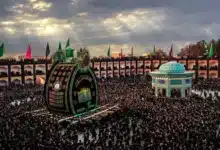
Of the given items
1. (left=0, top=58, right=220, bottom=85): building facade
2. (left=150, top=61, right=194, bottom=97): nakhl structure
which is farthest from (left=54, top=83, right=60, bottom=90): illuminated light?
(left=0, top=58, right=220, bottom=85): building facade

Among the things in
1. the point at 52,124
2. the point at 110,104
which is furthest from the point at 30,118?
the point at 110,104

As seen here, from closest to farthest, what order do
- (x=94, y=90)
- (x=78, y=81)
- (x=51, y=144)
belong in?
1. (x=51, y=144)
2. (x=78, y=81)
3. (x=94, y=90)

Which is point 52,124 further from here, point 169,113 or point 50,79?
point 169,113

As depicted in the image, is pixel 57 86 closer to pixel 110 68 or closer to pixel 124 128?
pixel 124 128

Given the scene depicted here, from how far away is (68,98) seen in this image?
27.1m

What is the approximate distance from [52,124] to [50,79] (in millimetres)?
6096

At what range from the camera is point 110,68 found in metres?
65.1

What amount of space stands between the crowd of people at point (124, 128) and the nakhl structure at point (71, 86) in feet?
5.68

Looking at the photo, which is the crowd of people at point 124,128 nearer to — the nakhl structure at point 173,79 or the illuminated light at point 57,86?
the illuminated light at point 57,86

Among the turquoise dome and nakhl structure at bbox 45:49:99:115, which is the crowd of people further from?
the turquoise dome

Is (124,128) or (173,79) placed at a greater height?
(173,79)

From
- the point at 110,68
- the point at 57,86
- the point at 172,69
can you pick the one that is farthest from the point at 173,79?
the point at 110,68

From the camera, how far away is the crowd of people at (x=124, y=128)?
18.8 meters

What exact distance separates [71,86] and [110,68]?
124 ft
